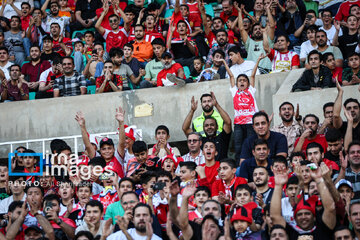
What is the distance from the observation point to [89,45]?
62.2 feet

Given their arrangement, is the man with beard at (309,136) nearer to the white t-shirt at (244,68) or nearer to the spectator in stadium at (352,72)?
the spectator in stadium at (352,72)

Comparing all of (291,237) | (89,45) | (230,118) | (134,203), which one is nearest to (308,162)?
(291,237)

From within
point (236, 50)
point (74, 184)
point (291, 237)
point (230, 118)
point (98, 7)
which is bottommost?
point (291, 237)

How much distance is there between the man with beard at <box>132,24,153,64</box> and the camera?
59.2 feet

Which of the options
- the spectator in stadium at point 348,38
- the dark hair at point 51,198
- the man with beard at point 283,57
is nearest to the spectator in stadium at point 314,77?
the man with beard at point 283,57

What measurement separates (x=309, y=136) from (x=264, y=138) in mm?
765

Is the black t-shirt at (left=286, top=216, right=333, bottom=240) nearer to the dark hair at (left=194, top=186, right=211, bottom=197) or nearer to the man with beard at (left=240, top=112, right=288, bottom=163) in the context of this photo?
the dark hair at (left=194, top=186, right=211, bottom=197)

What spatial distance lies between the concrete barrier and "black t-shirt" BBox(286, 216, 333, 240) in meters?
5.05

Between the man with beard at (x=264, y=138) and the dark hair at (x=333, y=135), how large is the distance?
2.20 ft

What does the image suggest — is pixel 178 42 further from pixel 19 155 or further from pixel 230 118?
pixel 19 155

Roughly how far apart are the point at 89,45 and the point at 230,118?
4.57 meters

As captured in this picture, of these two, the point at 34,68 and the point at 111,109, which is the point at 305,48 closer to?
the point at 111,109

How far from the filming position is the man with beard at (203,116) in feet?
49.8

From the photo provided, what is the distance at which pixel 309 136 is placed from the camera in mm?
13906
